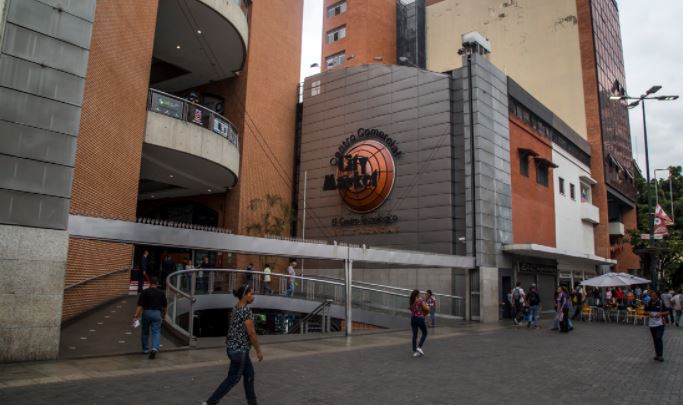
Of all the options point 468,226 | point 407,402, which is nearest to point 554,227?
point 468,226

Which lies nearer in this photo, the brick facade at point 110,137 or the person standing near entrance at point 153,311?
the person standing near entrance at point 153,311

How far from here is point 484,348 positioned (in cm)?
1286

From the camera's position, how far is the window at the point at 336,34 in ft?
150

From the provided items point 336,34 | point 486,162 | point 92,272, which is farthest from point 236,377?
point 336,34

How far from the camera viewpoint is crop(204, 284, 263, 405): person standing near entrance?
5918 mm

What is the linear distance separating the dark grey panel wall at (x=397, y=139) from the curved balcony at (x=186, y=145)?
280 inches

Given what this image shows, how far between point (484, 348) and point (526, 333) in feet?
17.8

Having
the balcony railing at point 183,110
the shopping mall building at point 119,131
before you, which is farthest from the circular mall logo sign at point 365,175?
the balcony railing at point 183,110

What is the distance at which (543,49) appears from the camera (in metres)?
38.2

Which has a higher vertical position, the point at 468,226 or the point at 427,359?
the point at 468,226

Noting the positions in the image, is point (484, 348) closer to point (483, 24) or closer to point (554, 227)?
point (554, 227)

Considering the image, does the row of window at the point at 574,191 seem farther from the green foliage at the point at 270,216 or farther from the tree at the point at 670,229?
the green foliage at the point at 270,216

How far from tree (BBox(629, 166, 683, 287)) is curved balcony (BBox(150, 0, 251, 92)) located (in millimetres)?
32243

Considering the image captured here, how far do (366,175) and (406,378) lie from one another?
18738 mm
